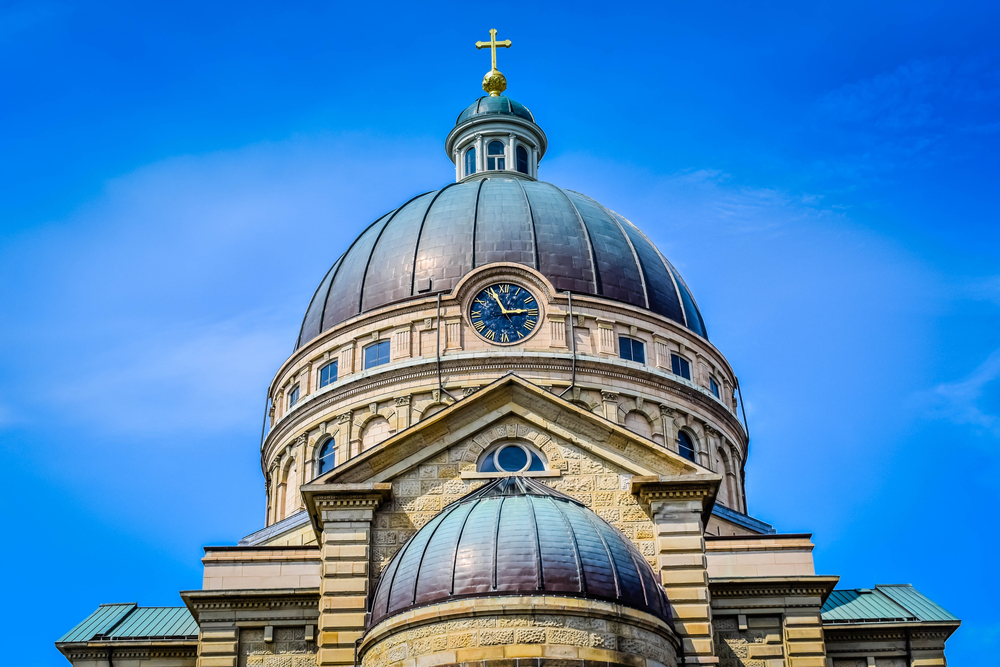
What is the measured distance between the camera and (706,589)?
104 feet

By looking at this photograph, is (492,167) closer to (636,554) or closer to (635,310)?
(635,310)

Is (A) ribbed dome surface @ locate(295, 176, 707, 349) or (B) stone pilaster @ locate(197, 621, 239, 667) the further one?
(A) ribbed dome surface @ locate(295, 176, 707, 349)

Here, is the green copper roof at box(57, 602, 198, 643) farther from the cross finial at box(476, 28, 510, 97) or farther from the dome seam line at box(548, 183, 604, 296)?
the cross finial at box(476, 28, 510, 97)

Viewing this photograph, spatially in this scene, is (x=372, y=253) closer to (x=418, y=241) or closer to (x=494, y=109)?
(x=418, y=241)

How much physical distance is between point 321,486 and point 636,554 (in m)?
7.52

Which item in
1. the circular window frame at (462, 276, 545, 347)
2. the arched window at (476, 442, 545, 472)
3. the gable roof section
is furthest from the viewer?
the circular window frame at (462, 276, 545, 347)

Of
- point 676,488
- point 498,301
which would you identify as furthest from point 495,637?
point 498,301

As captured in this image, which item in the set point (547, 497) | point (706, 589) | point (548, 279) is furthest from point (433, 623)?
point (548, 279)

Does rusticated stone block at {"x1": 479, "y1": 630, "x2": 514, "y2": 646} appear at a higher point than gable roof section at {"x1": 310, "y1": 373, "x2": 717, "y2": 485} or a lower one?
lower

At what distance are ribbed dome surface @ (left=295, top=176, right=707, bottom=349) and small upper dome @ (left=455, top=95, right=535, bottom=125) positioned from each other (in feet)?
19.4

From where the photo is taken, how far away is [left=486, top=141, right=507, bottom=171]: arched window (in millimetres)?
59594

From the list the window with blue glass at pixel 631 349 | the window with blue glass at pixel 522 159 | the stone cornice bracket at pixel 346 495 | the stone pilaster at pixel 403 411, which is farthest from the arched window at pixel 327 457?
the window with blue glass at pixel 522 159

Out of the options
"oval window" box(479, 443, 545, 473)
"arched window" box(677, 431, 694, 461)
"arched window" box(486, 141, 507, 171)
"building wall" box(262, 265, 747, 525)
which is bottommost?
"oval window" box(479, 443, 545, 473)

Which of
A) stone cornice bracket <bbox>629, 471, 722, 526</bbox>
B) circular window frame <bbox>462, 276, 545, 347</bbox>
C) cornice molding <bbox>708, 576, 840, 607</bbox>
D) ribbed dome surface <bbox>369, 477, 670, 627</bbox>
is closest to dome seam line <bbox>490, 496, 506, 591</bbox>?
ribbed dome surface <bbox>369, 477, 670, 627</bbox>
